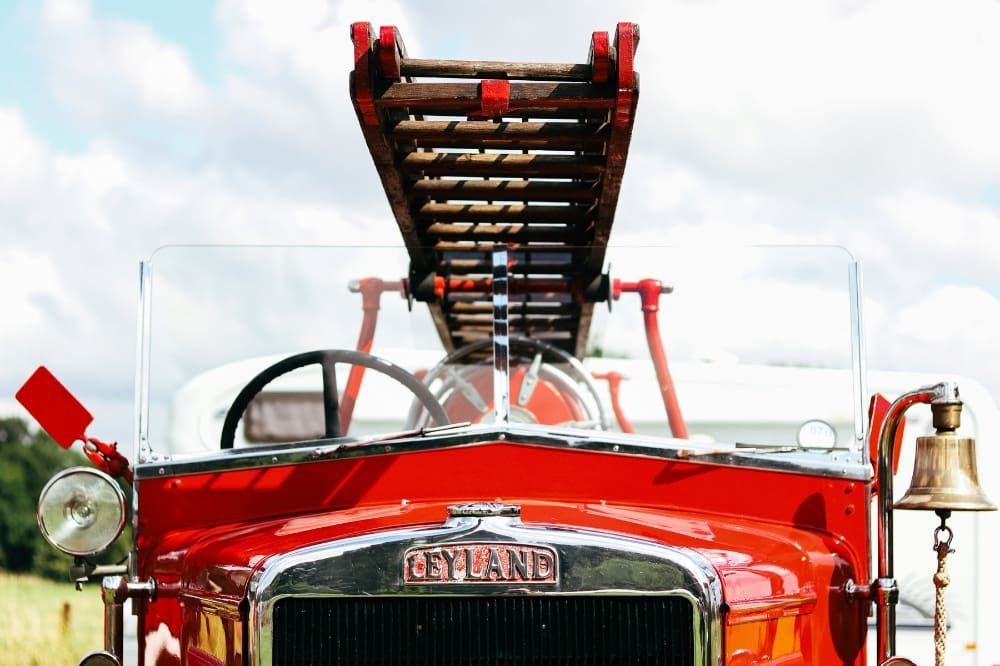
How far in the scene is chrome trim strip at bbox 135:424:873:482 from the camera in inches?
153

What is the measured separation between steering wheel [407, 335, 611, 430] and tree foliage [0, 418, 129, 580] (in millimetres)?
28248

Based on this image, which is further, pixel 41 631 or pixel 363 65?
pixel 41 631

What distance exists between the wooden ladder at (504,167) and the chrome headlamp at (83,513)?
1231 millimetres

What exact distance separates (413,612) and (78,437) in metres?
1.67

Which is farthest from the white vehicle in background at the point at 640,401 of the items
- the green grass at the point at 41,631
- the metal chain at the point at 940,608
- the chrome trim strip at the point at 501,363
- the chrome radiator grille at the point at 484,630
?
the green grass at the point at 41,631

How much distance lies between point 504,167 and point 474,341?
68 centimetres

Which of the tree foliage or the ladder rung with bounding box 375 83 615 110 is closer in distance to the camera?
the ladder rung with bounding box 375 83 615 110

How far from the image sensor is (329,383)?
419 centimetres

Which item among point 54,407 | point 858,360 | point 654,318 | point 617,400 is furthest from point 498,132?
point 54,407

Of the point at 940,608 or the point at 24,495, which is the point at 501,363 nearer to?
the point at 940,608

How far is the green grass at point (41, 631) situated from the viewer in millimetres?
9430

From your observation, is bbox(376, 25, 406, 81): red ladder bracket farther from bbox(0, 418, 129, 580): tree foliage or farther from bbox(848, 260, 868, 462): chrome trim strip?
bbox(0, 418, 129, 580): tree foliage

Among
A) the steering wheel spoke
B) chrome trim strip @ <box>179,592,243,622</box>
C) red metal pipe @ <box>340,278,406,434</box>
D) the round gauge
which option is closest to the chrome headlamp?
chrome trim strip @ <box>179,592,243,622</box>

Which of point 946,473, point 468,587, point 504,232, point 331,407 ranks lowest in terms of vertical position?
point 468,587
